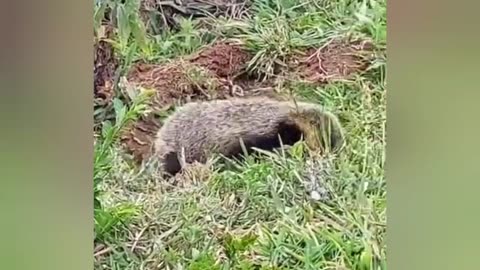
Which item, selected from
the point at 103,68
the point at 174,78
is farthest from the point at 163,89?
the point at 103,68

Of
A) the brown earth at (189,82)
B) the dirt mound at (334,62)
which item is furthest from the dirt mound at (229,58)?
the dirt mound at (334,62)

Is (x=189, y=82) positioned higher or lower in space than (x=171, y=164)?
higher

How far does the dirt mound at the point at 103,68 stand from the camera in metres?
1.30

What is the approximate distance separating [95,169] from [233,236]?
36cm

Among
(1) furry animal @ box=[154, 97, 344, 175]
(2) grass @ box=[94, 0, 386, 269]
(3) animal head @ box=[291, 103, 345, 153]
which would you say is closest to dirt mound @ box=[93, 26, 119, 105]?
(2) grass @ box=[94, 0, 386, 269]

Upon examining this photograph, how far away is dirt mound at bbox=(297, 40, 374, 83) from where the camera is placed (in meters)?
1.27

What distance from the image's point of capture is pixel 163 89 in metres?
1.32

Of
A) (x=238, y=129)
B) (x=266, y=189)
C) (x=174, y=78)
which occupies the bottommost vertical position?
(x=266, y=189)

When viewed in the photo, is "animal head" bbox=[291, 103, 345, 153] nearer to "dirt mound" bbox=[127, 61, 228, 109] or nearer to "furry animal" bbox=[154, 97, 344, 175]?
"furry animal" bbox=[154, 97, 344, 175]

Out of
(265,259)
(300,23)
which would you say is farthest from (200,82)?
(265,259)

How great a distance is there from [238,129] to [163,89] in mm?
200

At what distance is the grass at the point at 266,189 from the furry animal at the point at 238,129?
3 centimetres

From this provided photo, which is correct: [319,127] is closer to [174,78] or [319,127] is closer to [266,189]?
[266,189]

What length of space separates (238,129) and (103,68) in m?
0.35
